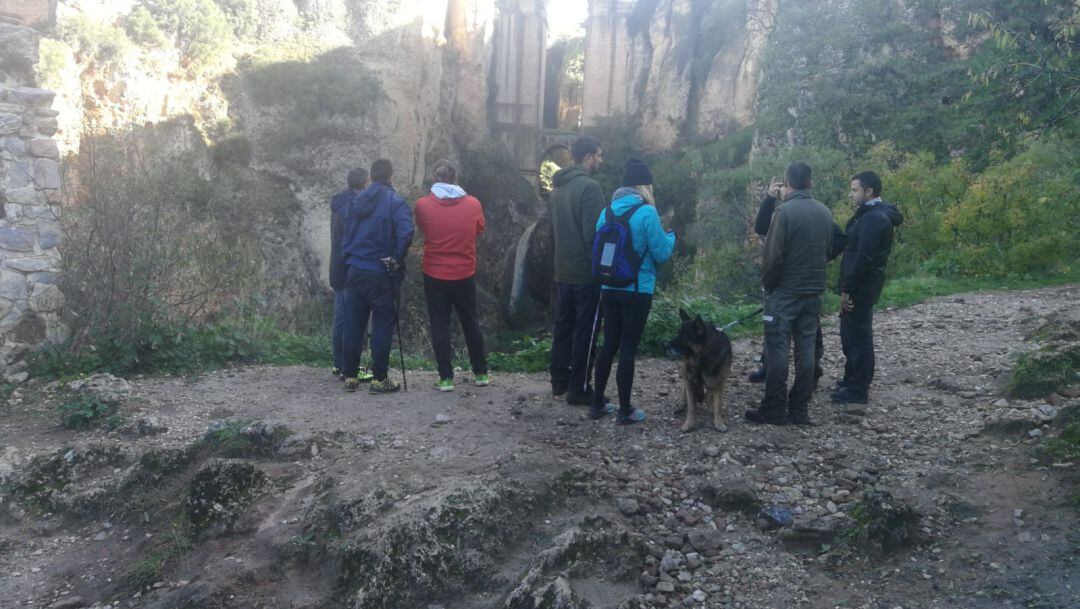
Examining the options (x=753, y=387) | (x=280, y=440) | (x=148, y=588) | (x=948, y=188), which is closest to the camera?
(x=148, y=588)

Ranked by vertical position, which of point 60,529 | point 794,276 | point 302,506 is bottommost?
point 60,529

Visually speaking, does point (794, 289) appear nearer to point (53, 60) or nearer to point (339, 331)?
point (339, 331)

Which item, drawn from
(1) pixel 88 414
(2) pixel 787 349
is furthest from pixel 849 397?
(1) pixel 88 414

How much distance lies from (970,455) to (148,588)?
494 centimetres

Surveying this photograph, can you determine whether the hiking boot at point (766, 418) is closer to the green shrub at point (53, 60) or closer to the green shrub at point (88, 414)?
the green shrub at point (88, 414)

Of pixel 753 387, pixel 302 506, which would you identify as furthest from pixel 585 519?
pixel 753 387

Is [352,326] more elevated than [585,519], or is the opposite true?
[352,326]

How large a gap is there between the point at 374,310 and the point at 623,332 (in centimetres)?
232

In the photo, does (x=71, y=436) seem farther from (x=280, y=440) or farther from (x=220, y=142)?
(x=220, y=142)

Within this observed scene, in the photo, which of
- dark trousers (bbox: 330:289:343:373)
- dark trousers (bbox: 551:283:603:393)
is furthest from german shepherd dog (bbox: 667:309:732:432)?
dark trousers (bbox: 330:289:343:373)

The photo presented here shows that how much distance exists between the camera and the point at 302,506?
4820 millimetres

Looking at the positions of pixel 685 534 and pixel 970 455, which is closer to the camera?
pixel 685 534

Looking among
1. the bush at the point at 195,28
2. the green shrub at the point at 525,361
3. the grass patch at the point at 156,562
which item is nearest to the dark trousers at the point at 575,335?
the green shrub at the point at 525,361

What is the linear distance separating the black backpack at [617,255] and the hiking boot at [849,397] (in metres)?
1.98
